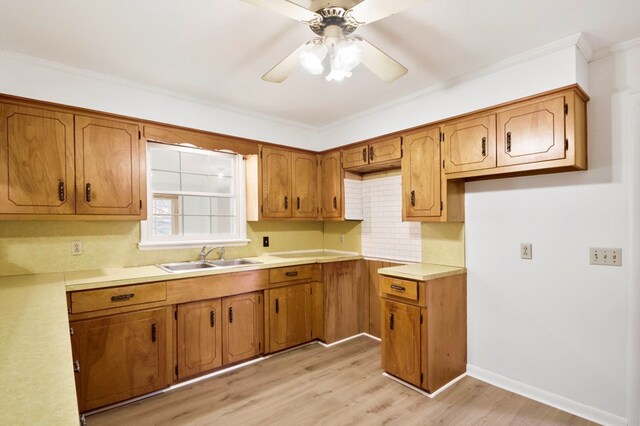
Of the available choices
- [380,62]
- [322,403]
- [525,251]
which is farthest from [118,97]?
[525,251]

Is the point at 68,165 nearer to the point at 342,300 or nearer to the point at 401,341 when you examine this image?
the point at 342,300

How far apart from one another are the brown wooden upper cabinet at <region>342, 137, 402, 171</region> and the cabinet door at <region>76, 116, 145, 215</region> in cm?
203

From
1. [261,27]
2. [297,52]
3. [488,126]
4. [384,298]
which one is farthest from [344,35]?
[384,298]

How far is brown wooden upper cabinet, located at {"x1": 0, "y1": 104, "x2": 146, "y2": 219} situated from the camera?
2.22m

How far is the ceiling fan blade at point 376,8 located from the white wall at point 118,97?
2016 millimetres

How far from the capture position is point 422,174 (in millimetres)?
2871

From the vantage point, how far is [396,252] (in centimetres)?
351

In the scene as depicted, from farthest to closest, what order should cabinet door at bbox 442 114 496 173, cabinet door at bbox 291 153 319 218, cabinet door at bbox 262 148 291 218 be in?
cabinet door at bbox 291 153 319 218 → cabinet door at bbox 262 148 291 218 → cabinet door at bbox 442 114 496 173

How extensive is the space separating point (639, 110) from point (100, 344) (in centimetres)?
388

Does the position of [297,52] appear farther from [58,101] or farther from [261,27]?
[58,101]

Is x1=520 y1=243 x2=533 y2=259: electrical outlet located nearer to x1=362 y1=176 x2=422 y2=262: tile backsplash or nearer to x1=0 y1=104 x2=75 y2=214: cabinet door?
x1=362 y1=176 x2=422 y2=262: tile backsplash

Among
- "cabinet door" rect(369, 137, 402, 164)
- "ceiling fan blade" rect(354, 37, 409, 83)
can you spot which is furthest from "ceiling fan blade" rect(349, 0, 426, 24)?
"cabinet door" rect(369, 137, 402, 164)

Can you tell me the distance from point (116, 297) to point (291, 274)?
59.0 inches

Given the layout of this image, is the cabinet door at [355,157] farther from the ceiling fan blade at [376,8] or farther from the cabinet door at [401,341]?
the ceiling fan blade at [376,8]
